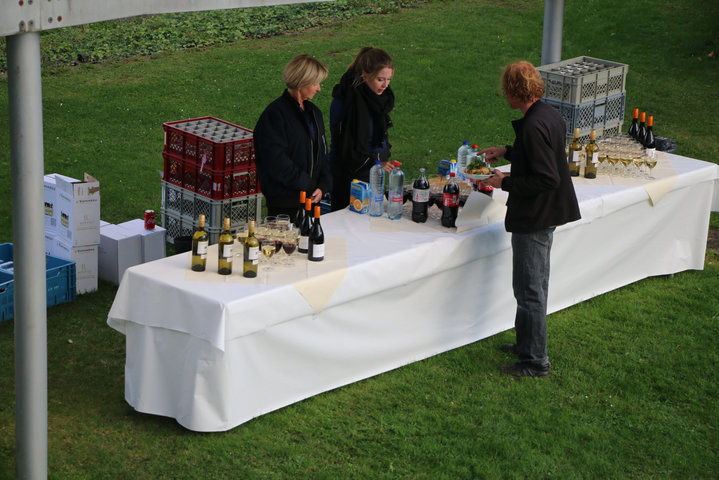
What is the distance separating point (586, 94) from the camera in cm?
752

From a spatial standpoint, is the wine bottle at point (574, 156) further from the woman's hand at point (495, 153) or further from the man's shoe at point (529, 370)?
the man's shoe at point (529, 370)

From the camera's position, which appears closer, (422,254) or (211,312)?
(211,312)

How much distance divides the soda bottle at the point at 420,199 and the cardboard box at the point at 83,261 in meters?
2.44

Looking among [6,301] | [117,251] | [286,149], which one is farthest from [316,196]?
[6,301]

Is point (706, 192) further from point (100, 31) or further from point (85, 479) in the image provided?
point (100, 31)

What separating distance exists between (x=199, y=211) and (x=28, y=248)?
11.1ft

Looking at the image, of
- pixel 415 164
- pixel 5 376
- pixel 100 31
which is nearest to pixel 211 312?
pixel 5 376

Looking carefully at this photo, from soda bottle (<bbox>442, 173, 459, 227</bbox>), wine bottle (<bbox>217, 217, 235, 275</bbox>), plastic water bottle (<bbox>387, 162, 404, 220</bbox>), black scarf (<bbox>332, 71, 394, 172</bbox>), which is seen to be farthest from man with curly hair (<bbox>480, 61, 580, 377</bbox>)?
wine bottle (<bbox>217, 217, 235, 275</bbox>)

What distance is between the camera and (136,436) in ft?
16.6

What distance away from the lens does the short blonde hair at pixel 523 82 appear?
5.37m

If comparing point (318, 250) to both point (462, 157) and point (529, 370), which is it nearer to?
point (529, 370)

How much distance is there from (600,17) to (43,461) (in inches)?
580

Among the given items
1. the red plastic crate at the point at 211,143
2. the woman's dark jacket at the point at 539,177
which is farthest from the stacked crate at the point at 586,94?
the red plastic crate at the point at 211,143

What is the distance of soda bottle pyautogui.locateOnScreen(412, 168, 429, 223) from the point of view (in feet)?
19.6
